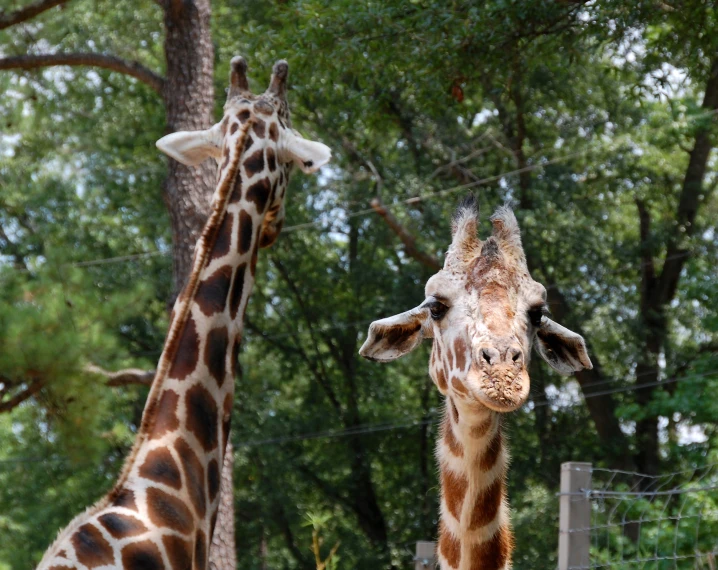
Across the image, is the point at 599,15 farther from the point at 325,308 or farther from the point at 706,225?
the point at 325,308

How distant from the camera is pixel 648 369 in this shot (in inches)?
684

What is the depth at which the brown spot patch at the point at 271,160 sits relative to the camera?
555 cm

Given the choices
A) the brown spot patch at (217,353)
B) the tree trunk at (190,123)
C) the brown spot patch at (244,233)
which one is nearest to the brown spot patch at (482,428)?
the brown spot patch at (217,353)

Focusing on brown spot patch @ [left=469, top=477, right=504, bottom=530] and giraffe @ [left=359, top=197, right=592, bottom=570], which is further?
brown spot patch @ [left=469, top=477, right=504, bottom=530]

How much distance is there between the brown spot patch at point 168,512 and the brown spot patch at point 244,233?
1218 millimetres

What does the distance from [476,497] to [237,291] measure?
2117mm

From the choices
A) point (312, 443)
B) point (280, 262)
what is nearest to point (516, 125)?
point (280, 262)

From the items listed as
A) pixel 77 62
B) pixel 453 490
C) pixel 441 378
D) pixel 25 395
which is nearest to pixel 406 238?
pixel 77 62

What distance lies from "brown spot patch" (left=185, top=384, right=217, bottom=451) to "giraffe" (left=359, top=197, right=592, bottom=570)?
148 cm

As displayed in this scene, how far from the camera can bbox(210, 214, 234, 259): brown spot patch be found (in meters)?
5.16

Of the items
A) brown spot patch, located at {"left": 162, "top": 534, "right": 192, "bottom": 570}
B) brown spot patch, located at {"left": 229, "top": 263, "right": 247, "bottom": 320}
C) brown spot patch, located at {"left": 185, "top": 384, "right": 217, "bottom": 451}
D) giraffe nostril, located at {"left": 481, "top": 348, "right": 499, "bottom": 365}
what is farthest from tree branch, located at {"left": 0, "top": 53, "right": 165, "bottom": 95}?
giraffe nostril, located at {"left": 481, "top": 348, "right": 499, "bottom": 365}

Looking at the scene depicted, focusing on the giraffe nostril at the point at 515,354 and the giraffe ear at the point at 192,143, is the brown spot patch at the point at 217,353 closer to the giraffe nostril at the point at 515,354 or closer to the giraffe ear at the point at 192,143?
the giraffe ear at the point at 192,143

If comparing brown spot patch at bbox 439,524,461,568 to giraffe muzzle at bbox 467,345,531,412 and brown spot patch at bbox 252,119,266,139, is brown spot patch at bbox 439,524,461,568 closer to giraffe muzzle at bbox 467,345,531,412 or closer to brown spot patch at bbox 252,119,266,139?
giraffe muzzle at bbox 467,345,531,412

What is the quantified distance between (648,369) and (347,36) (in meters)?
9.12
